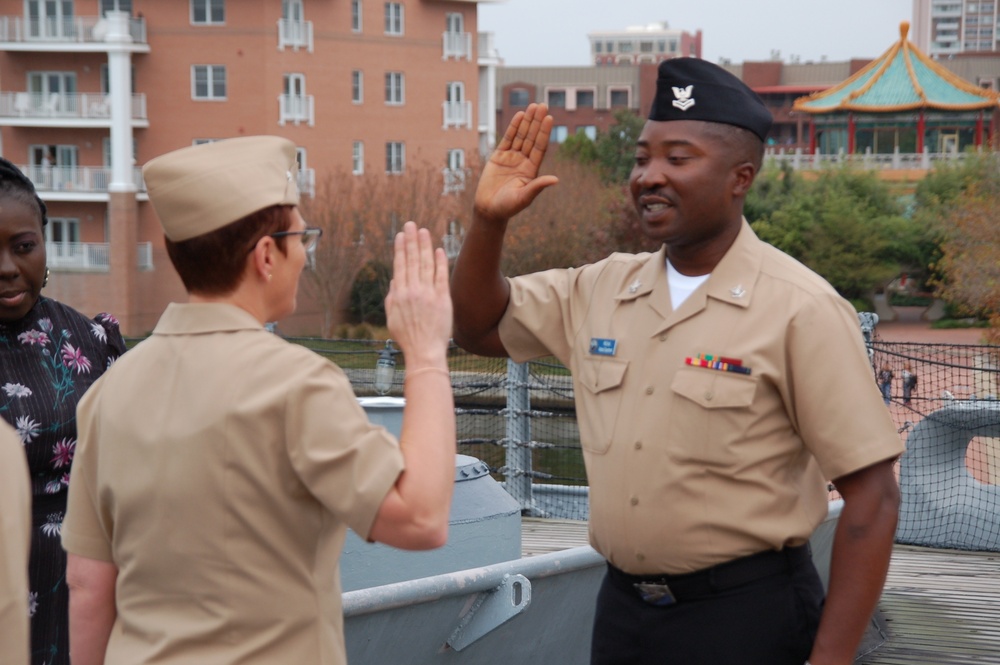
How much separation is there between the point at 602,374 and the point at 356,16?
40.3 metres

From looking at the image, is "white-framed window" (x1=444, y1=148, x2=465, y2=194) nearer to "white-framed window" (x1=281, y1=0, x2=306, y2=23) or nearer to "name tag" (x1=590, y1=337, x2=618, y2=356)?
"white-framed window" (x1=281, y1=0, x2=306, y2=23)

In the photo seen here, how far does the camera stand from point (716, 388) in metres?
2.80

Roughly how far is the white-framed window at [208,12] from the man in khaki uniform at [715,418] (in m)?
38.2

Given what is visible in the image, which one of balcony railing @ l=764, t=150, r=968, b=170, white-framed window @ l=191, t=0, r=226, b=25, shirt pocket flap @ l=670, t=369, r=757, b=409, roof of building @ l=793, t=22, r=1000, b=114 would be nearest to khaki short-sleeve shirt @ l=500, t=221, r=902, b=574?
shirt pocket flap @ l=670, t=369, r=757, b=409

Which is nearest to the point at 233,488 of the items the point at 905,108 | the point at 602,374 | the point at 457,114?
the point at 602,374

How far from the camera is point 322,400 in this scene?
2115 mm

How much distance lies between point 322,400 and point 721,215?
1.19 meters

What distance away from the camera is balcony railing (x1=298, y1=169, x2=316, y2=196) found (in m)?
38.8

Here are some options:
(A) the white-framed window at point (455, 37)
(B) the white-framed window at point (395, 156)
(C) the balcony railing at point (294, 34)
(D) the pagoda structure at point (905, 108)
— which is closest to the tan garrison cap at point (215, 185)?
(C) the balcony railing at point (294, 34)

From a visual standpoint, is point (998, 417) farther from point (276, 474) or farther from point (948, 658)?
point (276, 474)

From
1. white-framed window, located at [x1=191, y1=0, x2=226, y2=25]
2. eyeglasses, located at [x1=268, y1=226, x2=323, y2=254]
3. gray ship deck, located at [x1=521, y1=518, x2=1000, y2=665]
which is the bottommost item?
gray ship deck, located at [x1=521, y1=518, x2=1000, y2=665]

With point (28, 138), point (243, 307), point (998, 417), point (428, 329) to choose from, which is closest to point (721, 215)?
point (428, 329)

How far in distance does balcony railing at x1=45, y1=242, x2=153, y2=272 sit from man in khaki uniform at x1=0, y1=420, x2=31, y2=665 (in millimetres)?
37921

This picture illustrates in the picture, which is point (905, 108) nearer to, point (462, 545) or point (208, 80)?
point (208, 80)
